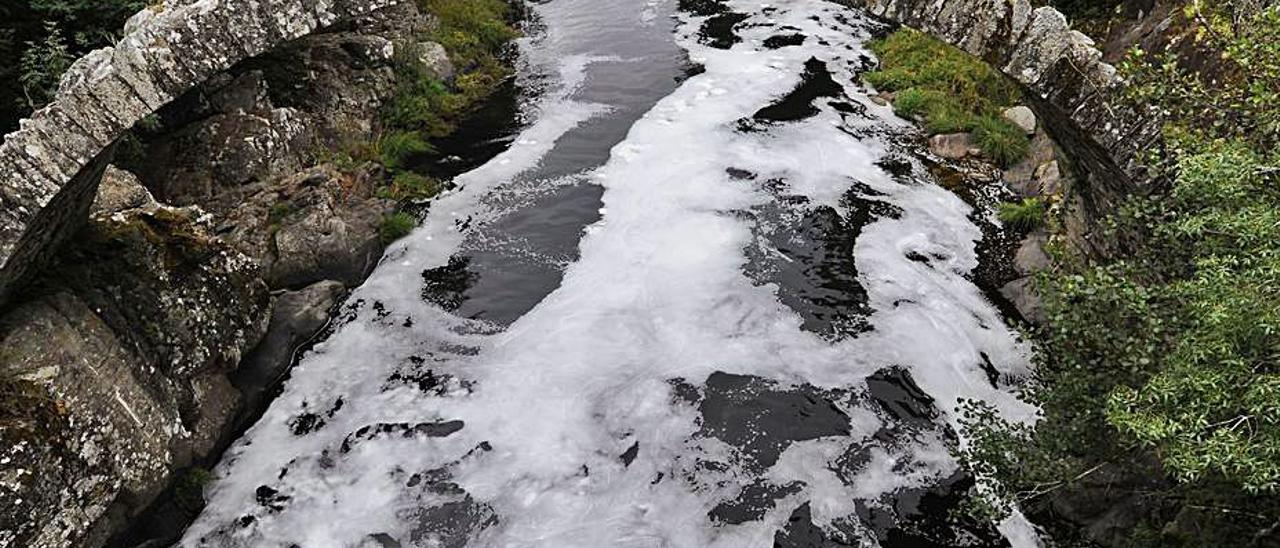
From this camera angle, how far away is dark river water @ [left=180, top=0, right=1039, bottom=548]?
9.37m

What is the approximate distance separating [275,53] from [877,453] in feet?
46.2

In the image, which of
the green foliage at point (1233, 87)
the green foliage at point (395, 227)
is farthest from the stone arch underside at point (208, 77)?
the green foliage at point (395, 227)

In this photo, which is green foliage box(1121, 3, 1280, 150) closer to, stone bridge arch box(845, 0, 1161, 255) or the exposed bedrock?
stone bridge arch box(845, 0, 1161, 255)

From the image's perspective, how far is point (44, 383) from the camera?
8.27 m

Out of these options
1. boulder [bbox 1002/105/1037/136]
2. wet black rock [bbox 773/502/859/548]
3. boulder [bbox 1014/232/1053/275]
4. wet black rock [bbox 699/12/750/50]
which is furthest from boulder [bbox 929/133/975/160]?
wet black rock [bbox 773/502/859/548]

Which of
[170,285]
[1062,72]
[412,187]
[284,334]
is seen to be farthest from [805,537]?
[412,187]

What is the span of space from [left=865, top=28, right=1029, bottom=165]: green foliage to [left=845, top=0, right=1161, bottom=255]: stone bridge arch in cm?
775

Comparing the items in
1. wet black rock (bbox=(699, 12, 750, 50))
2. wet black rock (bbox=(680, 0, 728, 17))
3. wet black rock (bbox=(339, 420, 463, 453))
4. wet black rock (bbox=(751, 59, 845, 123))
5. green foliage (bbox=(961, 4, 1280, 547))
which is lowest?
wet black rock (bbox=(680, 0, 728, 17))

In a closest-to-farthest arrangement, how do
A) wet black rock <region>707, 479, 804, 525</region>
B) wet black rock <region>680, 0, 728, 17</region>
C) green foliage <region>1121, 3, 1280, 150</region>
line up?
green foliage <region>1121, 3, 1280, 150</region>
wet black rock <region>707, 479, 804, 525</region>
wet black rock <region>680, 0, 728, 17</region>

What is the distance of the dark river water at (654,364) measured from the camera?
9367 millimetres

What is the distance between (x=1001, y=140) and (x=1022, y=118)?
1.16 m

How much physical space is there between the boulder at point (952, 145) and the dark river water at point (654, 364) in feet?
2.55

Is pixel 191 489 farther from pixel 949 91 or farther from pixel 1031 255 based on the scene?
pixel 949 91

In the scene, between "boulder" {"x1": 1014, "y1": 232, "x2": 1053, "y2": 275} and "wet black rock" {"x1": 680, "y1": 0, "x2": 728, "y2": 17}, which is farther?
"wet black rock" {"x1": 680, "y1": 0, "x2": 728, "y2": 17}
